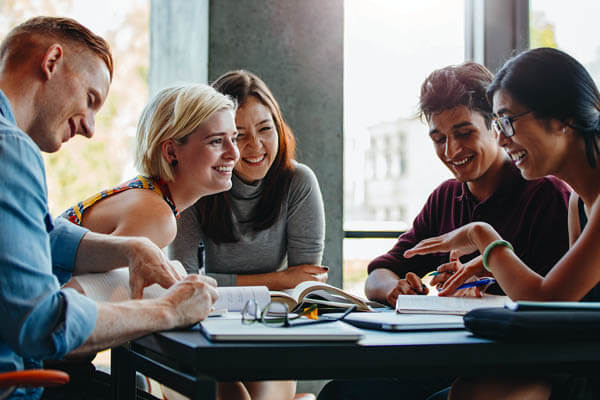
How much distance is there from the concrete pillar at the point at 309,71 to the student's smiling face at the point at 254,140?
2.04ft

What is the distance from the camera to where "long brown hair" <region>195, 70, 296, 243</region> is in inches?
99.7

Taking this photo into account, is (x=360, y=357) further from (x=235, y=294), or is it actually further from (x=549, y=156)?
(x=549, y=156)

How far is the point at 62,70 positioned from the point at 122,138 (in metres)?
2.78

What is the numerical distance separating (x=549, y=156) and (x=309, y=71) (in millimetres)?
1795

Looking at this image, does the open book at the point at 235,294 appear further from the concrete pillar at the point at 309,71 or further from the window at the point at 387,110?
the window at the point at 387,110

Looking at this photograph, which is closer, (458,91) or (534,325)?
(534,325)

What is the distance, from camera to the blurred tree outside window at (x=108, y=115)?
3758mm

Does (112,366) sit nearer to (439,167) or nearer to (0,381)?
(0,381)

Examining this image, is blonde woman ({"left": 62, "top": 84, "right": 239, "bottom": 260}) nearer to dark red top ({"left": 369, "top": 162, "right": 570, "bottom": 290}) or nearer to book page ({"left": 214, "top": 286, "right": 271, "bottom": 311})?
book page ({"left": 214, "top": 286, "right": 271, "bottom": 311})

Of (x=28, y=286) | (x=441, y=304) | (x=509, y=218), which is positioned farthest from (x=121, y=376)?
(x=509, y=218)

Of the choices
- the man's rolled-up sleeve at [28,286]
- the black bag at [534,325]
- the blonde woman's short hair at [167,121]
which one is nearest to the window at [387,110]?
the blonde woman's short hair at [167,121]

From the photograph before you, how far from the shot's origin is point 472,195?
221cm

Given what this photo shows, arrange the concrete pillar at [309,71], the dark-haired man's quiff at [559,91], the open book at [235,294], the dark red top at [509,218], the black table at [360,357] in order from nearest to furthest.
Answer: the black table at [360,357], the open book at [235,294], the dark-haired man's quiff at [559,91], the dark red top at [509,218], the concrete pillar at [309,71]

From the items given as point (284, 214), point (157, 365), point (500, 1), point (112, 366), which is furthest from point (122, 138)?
point (157, 365)
